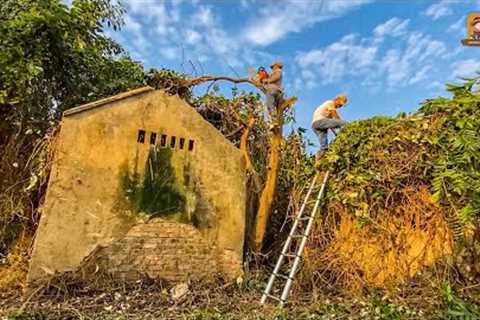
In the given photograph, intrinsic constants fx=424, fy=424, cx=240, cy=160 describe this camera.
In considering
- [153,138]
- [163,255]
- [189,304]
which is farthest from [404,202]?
[153,138]

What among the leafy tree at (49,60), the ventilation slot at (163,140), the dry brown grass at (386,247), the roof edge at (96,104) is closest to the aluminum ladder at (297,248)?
the dry brown grass at (386,247)

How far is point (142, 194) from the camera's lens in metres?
6.30

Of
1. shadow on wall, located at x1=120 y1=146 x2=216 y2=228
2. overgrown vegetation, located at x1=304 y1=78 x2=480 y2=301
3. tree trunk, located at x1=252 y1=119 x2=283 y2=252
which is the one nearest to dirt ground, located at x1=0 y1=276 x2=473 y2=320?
overgrown vegetation, located at x1=304 y1=78 x2=480 y2=301

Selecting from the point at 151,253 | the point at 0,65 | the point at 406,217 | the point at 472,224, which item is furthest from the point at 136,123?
the point at 472,224

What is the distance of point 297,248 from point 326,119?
A: 2825 millimetres

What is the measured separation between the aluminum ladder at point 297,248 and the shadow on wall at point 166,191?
1.25 metres

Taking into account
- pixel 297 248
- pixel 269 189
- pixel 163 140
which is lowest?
pixel 297 248

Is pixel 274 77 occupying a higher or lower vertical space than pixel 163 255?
higher

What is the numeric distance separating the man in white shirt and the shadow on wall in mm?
2732

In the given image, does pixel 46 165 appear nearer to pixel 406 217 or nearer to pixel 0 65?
pixel 0 65

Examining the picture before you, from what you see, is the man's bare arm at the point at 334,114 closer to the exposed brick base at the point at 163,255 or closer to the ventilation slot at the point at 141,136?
the exposed brick base at the point at 163,255

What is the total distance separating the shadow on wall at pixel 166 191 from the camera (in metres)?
6.26

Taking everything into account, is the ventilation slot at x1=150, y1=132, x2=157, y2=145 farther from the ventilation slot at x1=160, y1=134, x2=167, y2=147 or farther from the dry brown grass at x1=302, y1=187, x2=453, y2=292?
the dry brown grass at x1=302, y1=187, x2=453, y2=292

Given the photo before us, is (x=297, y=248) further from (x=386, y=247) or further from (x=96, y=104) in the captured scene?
(x=96, y=104)
